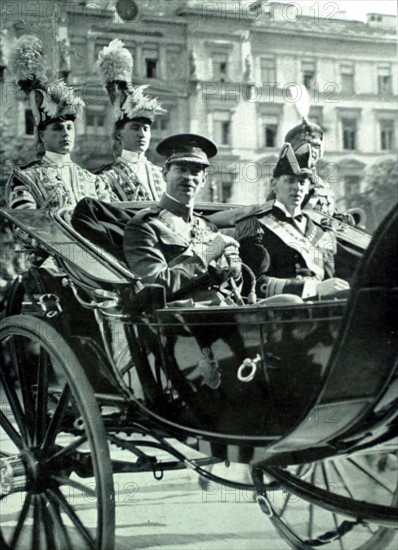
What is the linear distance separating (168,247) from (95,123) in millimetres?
854

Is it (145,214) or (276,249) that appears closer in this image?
(145,214)

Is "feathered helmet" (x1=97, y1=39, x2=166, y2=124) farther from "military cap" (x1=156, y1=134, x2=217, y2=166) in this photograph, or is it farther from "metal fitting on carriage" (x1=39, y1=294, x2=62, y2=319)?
"metal fitting on carriage" (x1=39, y1=294, x2=62, y2=319)

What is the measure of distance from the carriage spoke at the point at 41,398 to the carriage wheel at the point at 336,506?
91 cm

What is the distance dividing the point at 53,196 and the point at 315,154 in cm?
113

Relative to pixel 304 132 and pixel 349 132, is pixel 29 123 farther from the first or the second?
pixel 349 132

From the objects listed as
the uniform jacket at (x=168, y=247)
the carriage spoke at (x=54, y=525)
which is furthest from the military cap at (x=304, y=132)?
the carriage spoke at (x=54, y=525)

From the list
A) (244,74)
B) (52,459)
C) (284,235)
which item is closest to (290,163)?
(284,235)

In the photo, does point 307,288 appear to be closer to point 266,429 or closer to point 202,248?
point 202,248

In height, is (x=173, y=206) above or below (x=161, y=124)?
below

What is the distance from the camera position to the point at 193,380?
2.46 meters

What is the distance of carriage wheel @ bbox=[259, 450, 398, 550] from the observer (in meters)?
2.38

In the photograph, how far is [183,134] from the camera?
2793mm

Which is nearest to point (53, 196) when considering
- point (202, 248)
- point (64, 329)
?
point (64, 329)

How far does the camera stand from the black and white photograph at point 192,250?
7.62 feet
